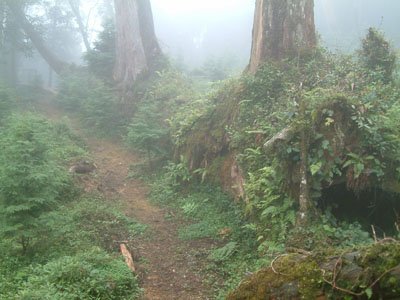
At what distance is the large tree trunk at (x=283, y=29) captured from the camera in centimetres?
967

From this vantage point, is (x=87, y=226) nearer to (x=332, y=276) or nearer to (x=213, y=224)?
(x=213, y=224)

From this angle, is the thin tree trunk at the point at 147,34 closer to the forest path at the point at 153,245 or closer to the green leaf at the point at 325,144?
the forest path at the point at 153,245

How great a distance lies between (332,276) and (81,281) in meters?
3.71

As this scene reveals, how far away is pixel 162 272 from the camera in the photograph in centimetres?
620

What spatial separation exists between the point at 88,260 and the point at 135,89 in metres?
13.5

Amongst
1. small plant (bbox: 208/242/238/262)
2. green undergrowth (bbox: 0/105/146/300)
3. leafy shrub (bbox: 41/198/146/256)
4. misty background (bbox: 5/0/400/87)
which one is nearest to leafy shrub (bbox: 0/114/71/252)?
green undergrowth (bbox: 0/105/146/300)

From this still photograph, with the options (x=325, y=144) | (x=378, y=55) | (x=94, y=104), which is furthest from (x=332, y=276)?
(x=94, y=104)

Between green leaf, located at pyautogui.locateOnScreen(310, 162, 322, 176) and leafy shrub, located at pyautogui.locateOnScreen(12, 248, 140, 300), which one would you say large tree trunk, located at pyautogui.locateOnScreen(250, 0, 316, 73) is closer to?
green leaf, located at pyautogui.locateOnScreen(310, 162, 322, 176)

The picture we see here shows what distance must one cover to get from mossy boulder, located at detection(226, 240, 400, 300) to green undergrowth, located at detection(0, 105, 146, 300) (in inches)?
101

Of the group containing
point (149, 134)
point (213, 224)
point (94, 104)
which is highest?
point (94, 104)

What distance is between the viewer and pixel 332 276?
2.88 metres

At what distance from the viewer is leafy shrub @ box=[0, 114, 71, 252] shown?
5.79 metres

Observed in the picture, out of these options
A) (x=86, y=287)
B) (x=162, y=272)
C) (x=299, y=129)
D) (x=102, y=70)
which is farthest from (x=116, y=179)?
(x=102, y=70)

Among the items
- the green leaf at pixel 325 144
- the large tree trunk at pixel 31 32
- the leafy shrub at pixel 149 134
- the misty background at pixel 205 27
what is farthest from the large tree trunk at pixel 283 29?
the large tree trunk at pixel 31 32
